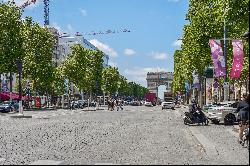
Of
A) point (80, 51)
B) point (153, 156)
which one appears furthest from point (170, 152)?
point (80, 51)

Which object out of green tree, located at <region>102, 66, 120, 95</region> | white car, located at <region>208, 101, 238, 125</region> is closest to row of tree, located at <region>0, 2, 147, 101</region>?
green tree, located at <region>102, 66, 120, 95</region>

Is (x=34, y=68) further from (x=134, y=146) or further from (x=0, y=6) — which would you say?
(x=134, y=146)

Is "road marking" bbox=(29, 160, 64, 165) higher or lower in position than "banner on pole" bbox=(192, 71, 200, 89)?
lower

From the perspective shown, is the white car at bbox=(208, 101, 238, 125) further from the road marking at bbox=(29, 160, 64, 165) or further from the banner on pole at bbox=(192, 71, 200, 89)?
the banner on pole at bbox=(192, 71, 200, 89)

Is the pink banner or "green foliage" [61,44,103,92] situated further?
"green foliage" [61,44,103,92]

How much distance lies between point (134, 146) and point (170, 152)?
7.43ft

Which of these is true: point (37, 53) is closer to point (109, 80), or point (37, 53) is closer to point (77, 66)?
point (77, 66)

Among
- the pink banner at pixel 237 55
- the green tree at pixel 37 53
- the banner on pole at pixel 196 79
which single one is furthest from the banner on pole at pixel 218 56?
the green tree at pixel 37 53

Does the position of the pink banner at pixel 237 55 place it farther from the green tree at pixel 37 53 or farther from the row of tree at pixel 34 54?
the green tree at pixel 37 53

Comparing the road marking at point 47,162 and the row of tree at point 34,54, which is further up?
the row of tree at point 34,54

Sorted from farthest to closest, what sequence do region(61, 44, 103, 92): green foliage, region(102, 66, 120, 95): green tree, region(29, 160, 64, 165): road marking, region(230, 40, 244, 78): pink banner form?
region(102, 66, 120, 95): green tree → region(61, 44, 103, 92): green foliage → region(230, 40, 244, 78): pink banner → region(29, 160, 64, 165): road marking

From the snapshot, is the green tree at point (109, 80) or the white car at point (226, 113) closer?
the white car at point (226, 113)

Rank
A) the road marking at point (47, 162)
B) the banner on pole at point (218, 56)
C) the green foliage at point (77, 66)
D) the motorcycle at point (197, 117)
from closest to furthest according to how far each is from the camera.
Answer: the road marking at point (47, 162), the motorcycle at point (197, 117), the banner on pole at point (218, 56), the green foliage at point (77, 66)

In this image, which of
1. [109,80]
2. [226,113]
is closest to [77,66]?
[109,80]
